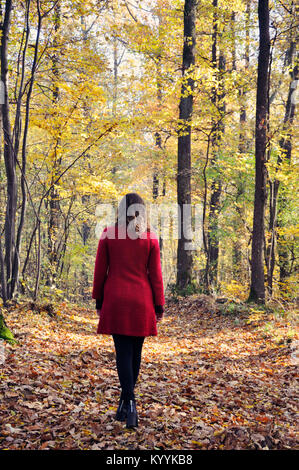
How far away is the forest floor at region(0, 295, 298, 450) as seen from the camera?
3.28 metres

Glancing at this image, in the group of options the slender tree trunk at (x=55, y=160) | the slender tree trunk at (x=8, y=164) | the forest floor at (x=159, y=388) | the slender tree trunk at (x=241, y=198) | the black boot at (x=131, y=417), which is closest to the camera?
the forest floor at (x=159, y=388)

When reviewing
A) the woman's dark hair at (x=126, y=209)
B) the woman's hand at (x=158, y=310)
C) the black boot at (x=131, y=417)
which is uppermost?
the woman's dark hair at (x=126, y=209)

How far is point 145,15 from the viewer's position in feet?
58.6

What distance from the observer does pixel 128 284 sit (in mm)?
3496

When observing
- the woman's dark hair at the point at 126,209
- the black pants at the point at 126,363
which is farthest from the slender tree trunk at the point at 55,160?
the black pants at the point at 126,363

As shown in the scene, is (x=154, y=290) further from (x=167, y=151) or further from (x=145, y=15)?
(x=145, y=15)

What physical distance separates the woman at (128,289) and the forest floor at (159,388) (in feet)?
1.34

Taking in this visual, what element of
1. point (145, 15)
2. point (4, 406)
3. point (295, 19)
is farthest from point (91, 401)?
point (145, 15)

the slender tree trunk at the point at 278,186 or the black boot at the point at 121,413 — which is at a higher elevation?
the slender tree trunk at the point at 278,186

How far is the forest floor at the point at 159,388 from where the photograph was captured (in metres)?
3.28

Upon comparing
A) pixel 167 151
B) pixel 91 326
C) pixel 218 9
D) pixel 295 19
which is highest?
pixel 218 9

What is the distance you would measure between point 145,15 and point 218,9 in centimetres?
554

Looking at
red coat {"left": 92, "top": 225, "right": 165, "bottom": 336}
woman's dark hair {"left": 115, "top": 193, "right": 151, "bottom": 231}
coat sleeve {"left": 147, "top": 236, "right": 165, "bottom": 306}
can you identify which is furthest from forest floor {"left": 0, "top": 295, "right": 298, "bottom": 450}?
woman's dark hair {"left": 115, "top": 193, "right": 151, "bottom": 231}

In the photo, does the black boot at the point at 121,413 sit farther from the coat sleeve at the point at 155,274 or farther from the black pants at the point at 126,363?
the coat sleeve at the point at 155,274
